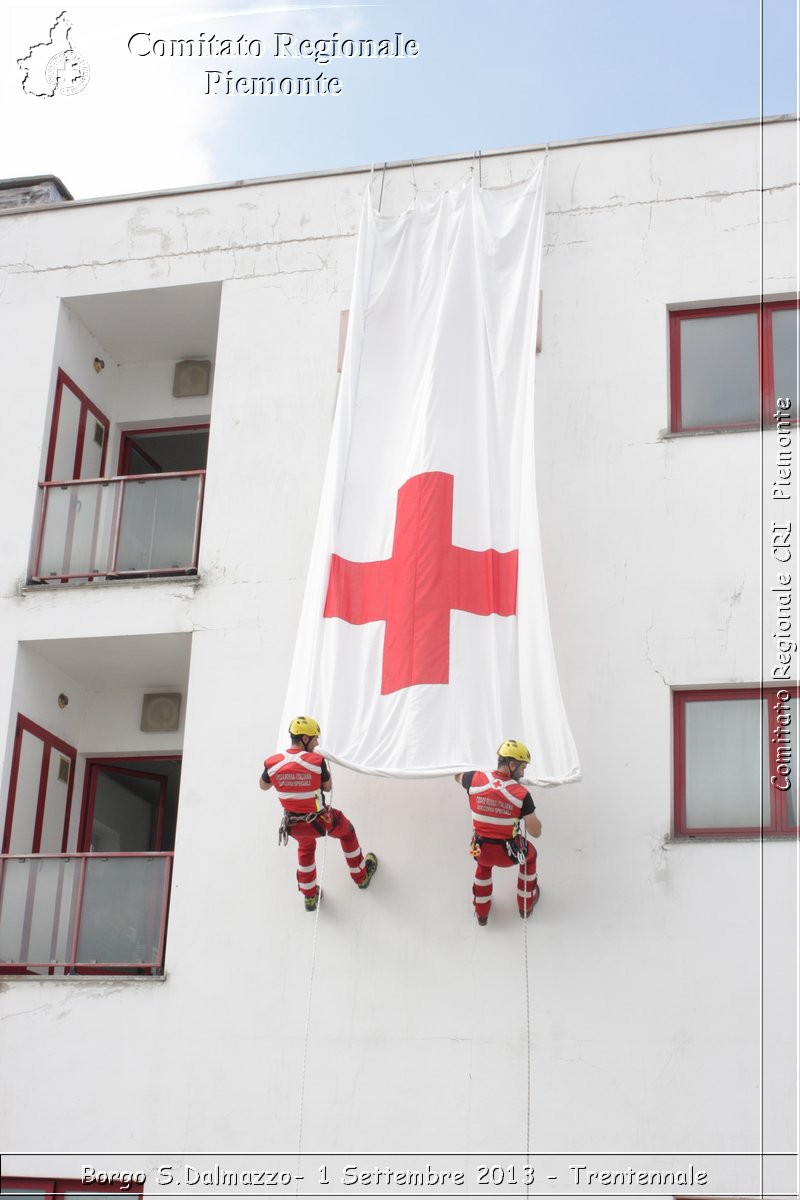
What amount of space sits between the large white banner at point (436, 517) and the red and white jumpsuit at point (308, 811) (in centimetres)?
22

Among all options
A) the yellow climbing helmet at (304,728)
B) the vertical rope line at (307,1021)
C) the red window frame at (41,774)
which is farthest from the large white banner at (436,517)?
the red window frame at (41,774)

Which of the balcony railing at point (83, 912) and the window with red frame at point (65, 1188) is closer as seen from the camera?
the window with red frame at point (65, 1188)

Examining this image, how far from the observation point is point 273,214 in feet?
49.0

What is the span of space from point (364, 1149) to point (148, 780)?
222 inches

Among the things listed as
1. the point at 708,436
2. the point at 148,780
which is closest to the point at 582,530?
the point at 708,436

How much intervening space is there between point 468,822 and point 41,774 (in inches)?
169

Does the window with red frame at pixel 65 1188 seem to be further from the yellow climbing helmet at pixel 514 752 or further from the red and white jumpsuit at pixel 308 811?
the yellow climbing helmet at pixel 514 752

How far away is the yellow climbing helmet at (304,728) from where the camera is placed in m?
11.4

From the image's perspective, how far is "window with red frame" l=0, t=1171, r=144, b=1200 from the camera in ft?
37.8

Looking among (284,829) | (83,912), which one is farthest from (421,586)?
(83,912)

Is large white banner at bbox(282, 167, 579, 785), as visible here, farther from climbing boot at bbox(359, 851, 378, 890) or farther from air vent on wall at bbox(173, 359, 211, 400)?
air vent on wall at bbox(173, 359, 211, 400)

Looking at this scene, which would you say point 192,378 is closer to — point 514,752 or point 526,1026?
point 514,752

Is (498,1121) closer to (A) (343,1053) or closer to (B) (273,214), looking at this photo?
(A) (343,1053)

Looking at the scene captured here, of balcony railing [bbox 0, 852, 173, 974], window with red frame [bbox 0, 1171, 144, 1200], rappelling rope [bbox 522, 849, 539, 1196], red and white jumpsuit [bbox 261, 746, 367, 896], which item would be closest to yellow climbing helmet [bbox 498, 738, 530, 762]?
rappelling rope [bbox 522, 849, 539, 1196]
